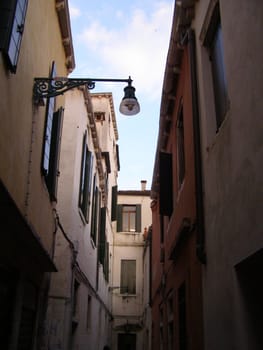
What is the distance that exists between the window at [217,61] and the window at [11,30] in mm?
2494

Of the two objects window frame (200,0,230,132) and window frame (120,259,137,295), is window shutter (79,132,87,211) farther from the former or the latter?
window frame (120,259,137,295)

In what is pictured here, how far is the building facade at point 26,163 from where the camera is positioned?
4914 millimetres

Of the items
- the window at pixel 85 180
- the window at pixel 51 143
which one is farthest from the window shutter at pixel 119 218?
the window at pixel 51 143

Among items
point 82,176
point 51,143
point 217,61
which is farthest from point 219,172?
point 82,176

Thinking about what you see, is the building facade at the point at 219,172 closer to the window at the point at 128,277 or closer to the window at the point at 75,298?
the window at the point at 75,298

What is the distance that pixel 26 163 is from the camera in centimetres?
618

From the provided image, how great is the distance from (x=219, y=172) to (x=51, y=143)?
11.8 ft

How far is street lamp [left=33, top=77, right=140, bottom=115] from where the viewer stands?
21.0 ft

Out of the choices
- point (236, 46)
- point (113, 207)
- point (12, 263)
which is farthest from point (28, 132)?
point (113, 207)

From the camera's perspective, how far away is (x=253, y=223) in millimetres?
4035

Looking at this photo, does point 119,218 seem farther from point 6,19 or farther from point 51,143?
point 6,19

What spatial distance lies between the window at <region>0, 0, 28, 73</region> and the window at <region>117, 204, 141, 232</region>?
24486mm

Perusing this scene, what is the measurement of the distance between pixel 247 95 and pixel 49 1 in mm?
4462

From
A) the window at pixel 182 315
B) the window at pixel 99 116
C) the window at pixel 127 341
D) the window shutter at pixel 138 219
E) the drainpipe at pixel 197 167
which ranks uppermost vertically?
the window at pixel 99 116
